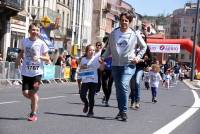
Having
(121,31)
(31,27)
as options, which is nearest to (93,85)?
(121,31)

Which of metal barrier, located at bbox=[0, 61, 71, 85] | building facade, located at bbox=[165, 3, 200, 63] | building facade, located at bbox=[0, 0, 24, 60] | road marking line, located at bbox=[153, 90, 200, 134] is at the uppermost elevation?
building facade, located at bbox=[165, 3, 200, 63]

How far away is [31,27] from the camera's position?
10.3 meters

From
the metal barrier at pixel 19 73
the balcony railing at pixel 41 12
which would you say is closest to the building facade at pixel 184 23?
the balcony railing at pixel 41 12

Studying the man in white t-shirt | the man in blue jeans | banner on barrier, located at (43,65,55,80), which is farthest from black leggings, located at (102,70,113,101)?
banner on barrier, located at (43,65,55,80)

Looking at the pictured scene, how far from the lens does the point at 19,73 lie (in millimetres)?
26172

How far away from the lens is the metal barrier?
83.1 ft

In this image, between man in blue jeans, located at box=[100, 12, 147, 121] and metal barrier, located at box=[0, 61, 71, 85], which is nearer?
man in blue jeans, located at box=[100, 12, 147, 121]

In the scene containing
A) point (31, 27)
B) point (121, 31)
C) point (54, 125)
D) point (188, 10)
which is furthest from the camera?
point (188, 10)

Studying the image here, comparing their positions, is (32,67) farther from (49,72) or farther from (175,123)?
(49,72)

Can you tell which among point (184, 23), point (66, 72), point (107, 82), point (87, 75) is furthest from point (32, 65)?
point (184, 23)

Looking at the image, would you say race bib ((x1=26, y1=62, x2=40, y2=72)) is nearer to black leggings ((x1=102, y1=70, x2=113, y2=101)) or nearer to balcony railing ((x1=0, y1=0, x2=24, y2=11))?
black leggings ((x1=102, y1=70, x2=113, y2=101))

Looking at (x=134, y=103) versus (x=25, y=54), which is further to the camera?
(x=134, y=103)

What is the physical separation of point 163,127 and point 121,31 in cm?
193

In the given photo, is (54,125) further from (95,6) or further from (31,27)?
(95,6)
